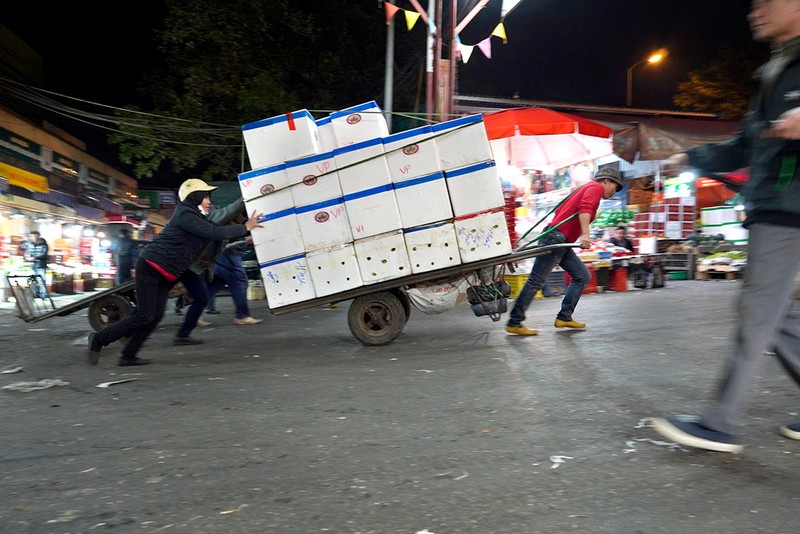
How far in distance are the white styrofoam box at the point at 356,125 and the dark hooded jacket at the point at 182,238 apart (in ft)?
4.52

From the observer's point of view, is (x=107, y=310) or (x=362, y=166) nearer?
(x=362, y=166)

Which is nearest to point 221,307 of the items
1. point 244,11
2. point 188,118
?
point 188,118

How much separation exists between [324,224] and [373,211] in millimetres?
529

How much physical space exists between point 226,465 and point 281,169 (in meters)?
3.57

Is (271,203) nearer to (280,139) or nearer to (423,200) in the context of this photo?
(280,139)

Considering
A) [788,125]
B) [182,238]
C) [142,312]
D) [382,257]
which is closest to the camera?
[788,125]

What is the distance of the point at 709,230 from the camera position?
16.8m

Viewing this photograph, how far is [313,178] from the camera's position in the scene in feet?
19.3

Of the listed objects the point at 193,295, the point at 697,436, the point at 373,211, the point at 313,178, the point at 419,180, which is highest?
the point at 313,178

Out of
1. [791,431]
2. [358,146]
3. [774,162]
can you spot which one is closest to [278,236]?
[358,146]

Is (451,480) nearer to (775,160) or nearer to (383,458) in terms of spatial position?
(383,458)

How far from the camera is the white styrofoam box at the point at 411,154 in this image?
5.71m

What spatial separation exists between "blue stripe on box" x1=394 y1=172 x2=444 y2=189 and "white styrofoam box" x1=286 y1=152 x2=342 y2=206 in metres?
0.61

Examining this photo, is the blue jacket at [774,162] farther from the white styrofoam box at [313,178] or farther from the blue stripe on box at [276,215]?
the blue stripe on box at [276,215]
